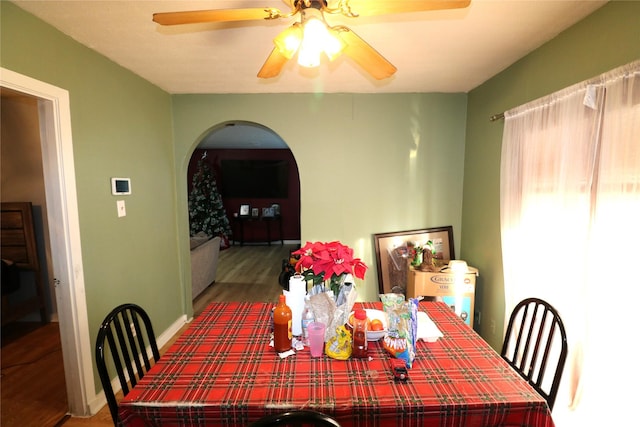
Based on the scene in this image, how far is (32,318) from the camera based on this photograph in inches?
132

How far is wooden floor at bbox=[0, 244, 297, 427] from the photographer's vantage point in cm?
199

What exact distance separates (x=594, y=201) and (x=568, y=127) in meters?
0.43

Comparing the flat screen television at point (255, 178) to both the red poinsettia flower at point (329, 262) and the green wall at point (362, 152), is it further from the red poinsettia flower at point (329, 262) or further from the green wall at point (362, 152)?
the red poinsettia flower at point (329, 262)

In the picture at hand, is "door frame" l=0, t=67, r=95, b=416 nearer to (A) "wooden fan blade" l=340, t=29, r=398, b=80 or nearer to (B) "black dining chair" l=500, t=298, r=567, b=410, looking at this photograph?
(A) "wooden fan blade" l=340, t=29, r=398, b=80

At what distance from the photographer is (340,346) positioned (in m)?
1.35

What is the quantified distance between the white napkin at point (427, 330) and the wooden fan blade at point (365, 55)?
49.1 inches

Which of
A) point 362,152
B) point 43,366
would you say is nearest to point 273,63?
point 362,152

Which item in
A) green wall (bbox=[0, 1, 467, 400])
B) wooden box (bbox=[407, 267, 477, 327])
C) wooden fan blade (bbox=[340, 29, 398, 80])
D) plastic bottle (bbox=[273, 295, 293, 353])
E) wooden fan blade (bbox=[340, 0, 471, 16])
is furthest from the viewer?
green wall (bbox=[0, 1, 467, 400])

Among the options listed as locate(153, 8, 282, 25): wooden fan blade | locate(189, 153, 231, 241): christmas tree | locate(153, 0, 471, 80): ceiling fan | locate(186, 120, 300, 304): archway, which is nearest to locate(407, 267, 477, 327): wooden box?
locate(153, 0, 471, 80): ceiling fan

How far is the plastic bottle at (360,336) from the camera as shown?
133 centimetres

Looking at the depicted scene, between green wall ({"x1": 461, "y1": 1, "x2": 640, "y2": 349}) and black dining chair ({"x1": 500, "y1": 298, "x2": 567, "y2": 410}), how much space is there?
1.31 ft

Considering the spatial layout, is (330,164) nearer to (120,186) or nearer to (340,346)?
(120,186)

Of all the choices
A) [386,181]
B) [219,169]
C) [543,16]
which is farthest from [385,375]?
[219,169]

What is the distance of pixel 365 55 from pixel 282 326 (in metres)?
1.25
